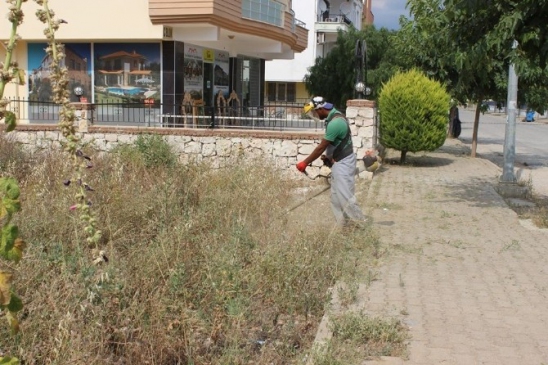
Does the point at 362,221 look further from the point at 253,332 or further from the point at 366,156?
the point at 366,156

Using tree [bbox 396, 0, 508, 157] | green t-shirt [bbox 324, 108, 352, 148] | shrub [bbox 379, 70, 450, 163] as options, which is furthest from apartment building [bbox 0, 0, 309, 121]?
green t-shirt [bbox 324, 108, 352, 148]

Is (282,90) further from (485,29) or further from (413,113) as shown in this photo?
(485,29)

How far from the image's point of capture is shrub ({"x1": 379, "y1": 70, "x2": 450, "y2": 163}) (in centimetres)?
1799

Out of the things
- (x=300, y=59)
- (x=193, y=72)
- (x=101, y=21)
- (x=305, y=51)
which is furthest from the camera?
(x=300, y=59)

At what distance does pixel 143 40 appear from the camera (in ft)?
67.7

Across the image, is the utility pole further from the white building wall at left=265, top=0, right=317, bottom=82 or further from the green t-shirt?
the white building wall at left=265, top=0, right=317, bottom=82

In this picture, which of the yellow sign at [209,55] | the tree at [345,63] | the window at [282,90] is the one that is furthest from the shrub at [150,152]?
the window at [282,90]

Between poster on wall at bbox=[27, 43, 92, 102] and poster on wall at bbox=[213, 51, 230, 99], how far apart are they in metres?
5.04

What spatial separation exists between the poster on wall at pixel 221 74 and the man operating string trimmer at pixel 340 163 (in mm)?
16303

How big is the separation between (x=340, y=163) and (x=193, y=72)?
1446cm

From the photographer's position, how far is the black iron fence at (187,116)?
17.2 metres

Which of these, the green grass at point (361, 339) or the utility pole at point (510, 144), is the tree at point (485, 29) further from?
the green grass at point (361, 339)

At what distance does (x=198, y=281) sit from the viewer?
18.5 feet

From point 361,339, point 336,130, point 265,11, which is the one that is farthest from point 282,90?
point 361,339
